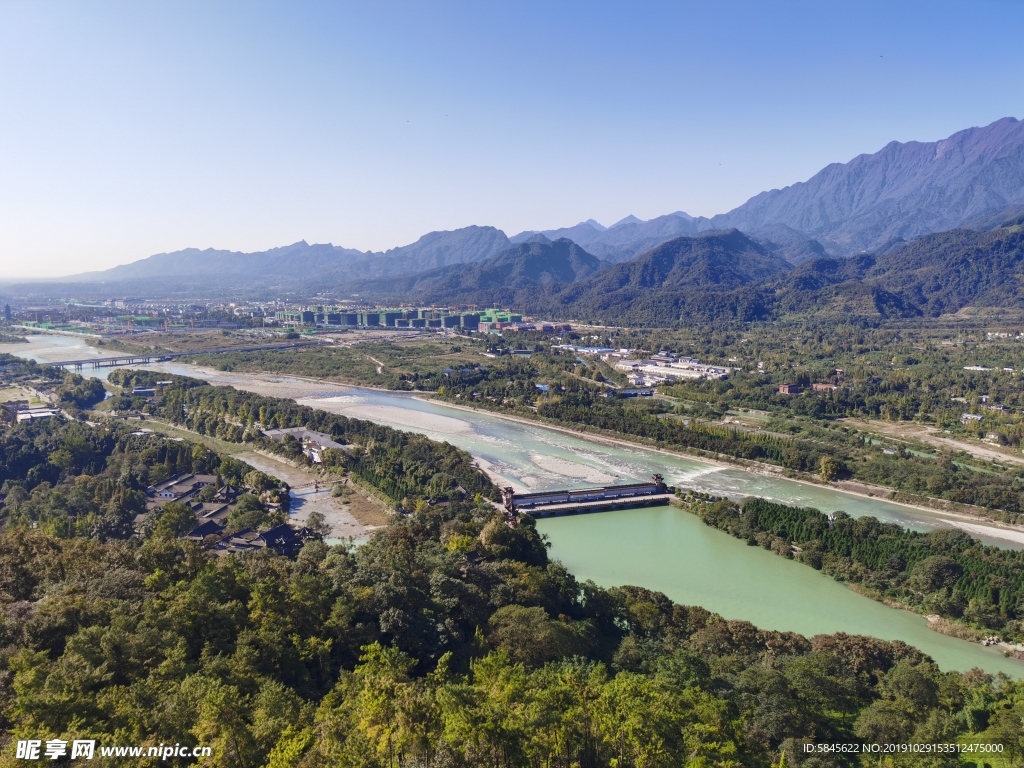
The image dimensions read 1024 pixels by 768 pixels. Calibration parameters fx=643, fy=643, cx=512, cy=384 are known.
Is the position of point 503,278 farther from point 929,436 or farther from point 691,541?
point 691,541

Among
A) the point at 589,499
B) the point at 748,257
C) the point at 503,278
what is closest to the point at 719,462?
the point at 589,499

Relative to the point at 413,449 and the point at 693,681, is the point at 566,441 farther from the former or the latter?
the point at 693,681

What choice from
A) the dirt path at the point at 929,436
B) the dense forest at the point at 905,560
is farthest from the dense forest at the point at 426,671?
the dirt path at the point at 929,436

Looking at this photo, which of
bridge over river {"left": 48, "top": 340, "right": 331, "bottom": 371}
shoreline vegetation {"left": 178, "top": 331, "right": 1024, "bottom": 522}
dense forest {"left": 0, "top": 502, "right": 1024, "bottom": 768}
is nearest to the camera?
dense forest {"left": 0, "top": 502, "right": 1024, "bottom": 768}

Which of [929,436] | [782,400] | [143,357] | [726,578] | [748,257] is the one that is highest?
[748,257]

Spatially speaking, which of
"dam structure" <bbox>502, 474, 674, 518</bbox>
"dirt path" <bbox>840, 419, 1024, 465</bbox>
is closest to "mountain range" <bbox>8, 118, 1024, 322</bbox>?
"dirt path" <bbox>840, 419, 1024, 465</bbox>

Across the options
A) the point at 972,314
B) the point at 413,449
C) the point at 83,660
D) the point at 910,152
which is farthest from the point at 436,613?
the point at 910,152

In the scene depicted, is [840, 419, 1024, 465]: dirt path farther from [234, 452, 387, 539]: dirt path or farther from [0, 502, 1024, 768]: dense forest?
[234, 452, 387, 539]: dirt path
